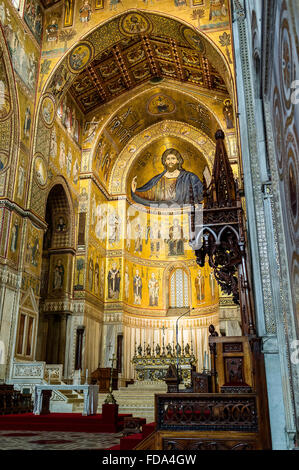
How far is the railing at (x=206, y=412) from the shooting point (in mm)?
5086

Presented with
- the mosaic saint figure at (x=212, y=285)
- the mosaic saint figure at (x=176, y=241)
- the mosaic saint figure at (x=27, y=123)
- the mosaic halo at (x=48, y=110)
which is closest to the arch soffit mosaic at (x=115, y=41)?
the mosaic halo at (x=48, y=110)

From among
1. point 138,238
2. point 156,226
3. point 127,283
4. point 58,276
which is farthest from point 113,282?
point 156,226

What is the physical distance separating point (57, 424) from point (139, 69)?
17.2 metres

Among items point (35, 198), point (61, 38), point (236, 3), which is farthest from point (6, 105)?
point (236, 3)

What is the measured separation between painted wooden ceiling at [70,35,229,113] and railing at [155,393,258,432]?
Result: 1671 centimetres

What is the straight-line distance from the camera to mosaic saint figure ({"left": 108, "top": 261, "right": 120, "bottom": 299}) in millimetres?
Result: 22266

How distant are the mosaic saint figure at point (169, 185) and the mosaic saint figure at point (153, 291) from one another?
4.82 meters

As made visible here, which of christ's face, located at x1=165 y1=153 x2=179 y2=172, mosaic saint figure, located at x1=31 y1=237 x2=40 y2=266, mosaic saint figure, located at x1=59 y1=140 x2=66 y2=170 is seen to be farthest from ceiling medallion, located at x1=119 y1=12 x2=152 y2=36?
mosaic saint figure, located at x1=31 y1=237 x2=40 y2=266

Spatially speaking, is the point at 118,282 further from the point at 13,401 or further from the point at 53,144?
the point at 13,401

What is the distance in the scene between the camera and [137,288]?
2381 centimetres

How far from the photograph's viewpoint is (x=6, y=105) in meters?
15.2

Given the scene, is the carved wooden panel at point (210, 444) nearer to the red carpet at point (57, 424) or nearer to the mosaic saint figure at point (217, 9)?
the red carpet at point (57, 424)
